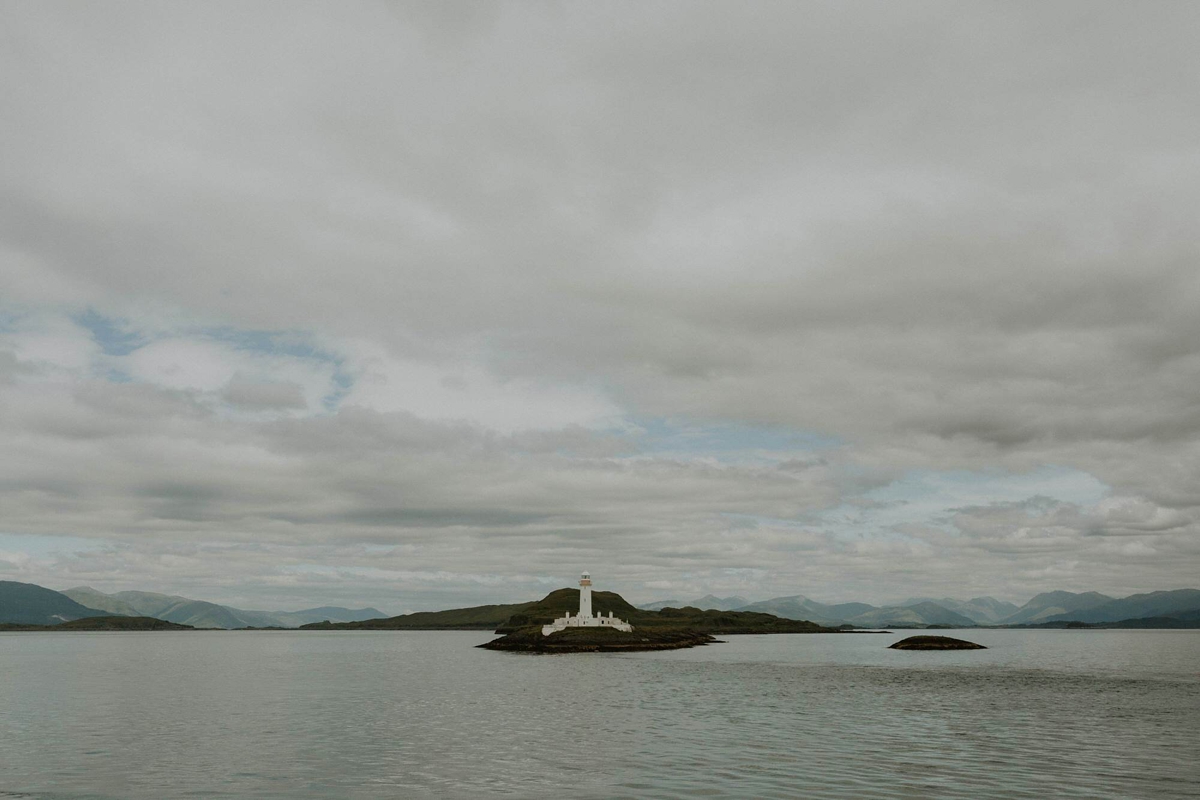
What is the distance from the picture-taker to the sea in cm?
3450

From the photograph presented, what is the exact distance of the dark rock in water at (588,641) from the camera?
6594 inches

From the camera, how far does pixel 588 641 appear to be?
169125mm

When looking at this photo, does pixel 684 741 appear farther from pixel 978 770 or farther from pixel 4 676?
pixel 4 676

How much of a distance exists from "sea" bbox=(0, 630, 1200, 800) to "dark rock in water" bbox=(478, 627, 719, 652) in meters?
74.1

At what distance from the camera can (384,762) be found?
40250 mm

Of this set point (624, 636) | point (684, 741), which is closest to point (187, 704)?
point (684, 741)

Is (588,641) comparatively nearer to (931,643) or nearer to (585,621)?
(585,621)

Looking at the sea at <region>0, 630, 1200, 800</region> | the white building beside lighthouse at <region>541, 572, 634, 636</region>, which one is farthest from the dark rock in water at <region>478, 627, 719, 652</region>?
the sea at <region>0, 630, 1200, 800</region>

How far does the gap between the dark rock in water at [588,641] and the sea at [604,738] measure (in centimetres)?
7411

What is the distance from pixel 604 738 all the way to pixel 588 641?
125179mm

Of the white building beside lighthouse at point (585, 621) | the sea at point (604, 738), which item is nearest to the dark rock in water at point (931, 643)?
the white building beside lighthouse at point (585, 621)

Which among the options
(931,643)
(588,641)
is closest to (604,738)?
(588,641)

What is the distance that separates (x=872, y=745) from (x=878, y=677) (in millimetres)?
59517

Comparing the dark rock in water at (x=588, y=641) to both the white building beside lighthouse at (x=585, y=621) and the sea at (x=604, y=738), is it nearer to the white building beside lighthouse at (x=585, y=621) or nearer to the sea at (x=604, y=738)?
the white building beside lighthouse at (x=585, y=621)
